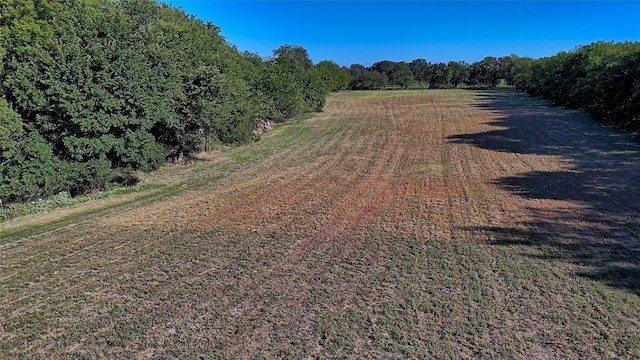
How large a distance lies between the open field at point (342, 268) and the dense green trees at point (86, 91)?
1.69 m

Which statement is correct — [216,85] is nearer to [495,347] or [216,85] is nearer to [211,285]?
[211,285]

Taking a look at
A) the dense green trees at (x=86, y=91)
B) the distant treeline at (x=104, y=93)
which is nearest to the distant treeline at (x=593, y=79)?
the distant treeline at (x=104, y=93)

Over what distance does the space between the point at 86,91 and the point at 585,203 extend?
1583cm

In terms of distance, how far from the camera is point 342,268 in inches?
313

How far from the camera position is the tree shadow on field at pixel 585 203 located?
784 cm

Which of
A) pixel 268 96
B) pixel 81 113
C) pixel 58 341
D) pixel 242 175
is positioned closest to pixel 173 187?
A: pixel 242 175

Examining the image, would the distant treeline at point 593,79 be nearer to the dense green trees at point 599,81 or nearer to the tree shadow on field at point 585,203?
the dense green trees at point 599,81

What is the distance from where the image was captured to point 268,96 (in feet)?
104

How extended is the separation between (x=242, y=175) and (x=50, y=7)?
8.94 metres

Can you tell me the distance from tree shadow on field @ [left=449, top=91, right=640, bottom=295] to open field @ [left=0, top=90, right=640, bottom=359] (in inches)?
2.5

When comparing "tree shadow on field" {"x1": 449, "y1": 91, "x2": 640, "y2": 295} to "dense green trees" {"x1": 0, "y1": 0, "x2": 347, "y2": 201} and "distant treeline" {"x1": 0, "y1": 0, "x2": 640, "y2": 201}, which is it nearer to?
"distant treeline" {"x1": 0, "y1": 0, "x2": 640, "y2": 201}

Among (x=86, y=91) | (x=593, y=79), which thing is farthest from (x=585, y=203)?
(x=593, y=79)

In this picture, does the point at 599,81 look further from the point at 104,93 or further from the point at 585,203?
the point at 104,93

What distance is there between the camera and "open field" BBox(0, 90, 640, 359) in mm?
5664
